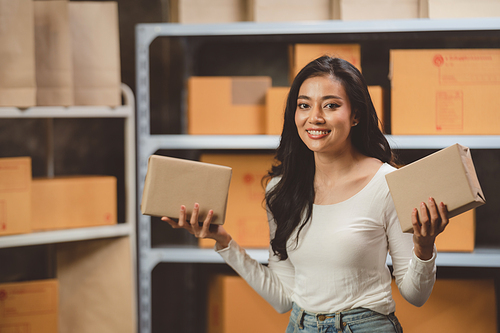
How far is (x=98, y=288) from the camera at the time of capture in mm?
1714

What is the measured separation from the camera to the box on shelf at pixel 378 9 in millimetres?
1613

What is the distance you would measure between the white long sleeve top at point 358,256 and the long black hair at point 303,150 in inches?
2.5

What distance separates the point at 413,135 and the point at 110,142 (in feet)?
4.63

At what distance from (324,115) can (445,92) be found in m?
0.80

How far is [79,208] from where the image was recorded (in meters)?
1.63

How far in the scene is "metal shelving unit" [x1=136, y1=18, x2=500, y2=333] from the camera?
5.11 ft

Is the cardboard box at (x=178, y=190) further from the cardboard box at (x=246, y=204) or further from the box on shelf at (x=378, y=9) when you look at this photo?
the box on shelf at (x=378, y=9)

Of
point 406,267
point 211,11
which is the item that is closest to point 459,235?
point 406,267

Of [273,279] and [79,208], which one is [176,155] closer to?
[79,208]

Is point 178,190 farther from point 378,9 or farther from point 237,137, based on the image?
point 378,9

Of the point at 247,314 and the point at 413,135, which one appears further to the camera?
the point at 247,314

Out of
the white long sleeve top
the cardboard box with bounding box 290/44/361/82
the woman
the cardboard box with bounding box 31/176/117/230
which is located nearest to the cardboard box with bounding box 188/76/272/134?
the cardboard box with bounding box 290/44/361/82

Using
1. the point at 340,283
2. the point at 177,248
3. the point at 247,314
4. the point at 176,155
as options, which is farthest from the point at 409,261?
the point at 176,155

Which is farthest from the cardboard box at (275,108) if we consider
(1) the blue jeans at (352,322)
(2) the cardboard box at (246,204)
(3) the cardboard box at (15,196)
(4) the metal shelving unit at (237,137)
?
(3) the cardboard box at (15,196)
